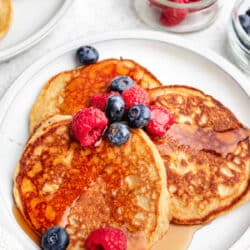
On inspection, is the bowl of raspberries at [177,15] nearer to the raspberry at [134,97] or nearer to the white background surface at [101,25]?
the white background surface at [101,25]

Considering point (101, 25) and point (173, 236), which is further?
point (101, 25)

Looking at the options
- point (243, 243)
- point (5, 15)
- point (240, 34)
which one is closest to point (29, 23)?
point (5, 15)

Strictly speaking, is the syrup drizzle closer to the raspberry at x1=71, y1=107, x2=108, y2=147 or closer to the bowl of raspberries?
the raspberry at x1=71, y1=107, x2=108, y2=147

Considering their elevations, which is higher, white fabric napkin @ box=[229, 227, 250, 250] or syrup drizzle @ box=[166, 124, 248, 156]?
syrup drizzle @ box=[166, 124, 248, 156]

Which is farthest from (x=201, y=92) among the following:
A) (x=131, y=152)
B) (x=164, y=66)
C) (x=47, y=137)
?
(x=47, y=137)

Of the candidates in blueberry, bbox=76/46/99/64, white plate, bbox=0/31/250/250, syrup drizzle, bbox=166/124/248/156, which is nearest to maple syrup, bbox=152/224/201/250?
white plate, bbox=0/31/250/250

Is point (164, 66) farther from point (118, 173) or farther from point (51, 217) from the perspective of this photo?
point (51, 217)

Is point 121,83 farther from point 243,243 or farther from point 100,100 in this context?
point 243,243
